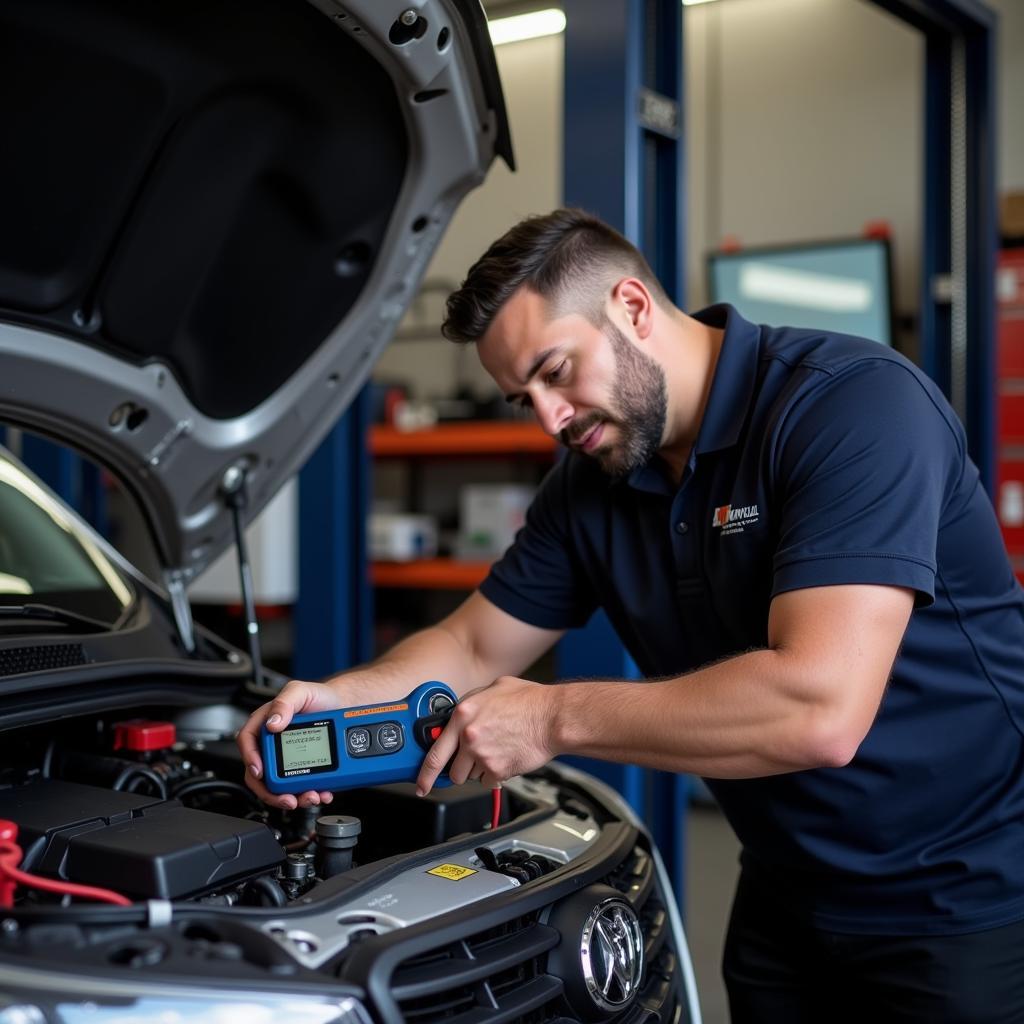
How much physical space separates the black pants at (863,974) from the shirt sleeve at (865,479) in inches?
18.8

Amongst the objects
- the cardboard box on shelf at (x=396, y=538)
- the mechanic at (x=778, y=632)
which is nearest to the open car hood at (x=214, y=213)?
the mechanic at (x=778, y=632)

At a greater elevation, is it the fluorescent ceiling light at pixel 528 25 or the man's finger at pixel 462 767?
the fluorescent ceiling light at pixel 528 25

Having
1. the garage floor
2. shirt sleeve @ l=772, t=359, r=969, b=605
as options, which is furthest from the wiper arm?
the garage floor

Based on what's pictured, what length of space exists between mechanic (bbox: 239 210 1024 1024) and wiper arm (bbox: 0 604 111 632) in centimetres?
36

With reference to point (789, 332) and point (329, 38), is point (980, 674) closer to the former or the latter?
point (789, 332)

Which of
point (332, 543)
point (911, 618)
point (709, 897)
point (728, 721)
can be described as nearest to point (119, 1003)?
point (728, 721)

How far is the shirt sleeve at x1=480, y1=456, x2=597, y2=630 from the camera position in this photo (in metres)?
1.69

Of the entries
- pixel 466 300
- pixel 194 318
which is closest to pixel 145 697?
pixel 194 318

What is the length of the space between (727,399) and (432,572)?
3.29m

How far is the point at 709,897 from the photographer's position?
333 centimetres

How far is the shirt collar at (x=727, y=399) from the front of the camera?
1.46 metres

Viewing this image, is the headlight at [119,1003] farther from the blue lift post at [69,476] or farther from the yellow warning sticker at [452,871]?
the blue lift post at [69,476]

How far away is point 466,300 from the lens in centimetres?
148

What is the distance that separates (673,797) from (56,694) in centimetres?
138
